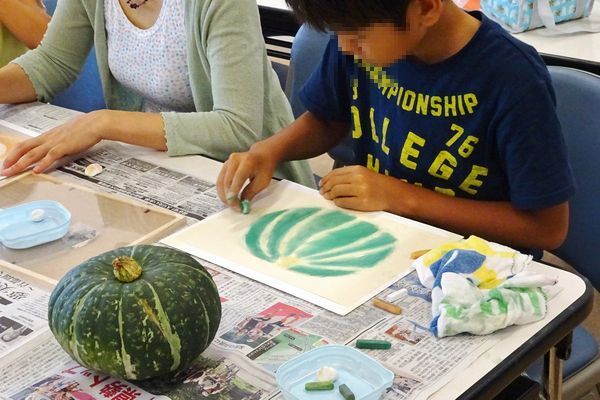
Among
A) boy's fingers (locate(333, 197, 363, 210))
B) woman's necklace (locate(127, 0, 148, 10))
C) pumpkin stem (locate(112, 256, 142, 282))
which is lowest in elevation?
boy's fingers (locate(333, 197, 363, 210))

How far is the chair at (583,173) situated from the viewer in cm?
124

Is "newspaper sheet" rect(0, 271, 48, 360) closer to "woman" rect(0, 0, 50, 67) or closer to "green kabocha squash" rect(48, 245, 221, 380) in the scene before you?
"green kabocha squash" rect(48, 245, 221, 380)

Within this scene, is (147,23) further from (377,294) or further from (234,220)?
(377,294)

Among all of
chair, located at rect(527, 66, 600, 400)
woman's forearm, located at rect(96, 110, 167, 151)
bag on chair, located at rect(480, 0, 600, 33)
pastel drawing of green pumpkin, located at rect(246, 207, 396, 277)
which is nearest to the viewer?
pastel drawing of green pumpkin, located at rect(246, 207, 396, 277)

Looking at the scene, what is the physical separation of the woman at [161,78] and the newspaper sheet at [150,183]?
3 cm

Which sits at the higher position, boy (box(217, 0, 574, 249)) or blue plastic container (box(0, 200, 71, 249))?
boy (box(217, 0, 574, 249))

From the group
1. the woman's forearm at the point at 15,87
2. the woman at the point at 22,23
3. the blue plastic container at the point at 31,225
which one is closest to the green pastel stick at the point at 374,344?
the blue plastic container at the point at 31,225

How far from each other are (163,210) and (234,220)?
113mm

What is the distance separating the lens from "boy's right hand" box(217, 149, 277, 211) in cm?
116

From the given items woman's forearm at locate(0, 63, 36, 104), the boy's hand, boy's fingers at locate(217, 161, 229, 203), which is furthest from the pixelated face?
woman's forearm at locate(0, 63, 36, 104)

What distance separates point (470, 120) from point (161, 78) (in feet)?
2.27

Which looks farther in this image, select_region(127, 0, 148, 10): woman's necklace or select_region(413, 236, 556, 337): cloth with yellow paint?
select_region(127, 0, 148, 10): woman's necklace

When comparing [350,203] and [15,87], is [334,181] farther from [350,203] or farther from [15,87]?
[15,87]

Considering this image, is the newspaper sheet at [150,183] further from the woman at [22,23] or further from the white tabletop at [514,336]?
the woman at [22,23]
